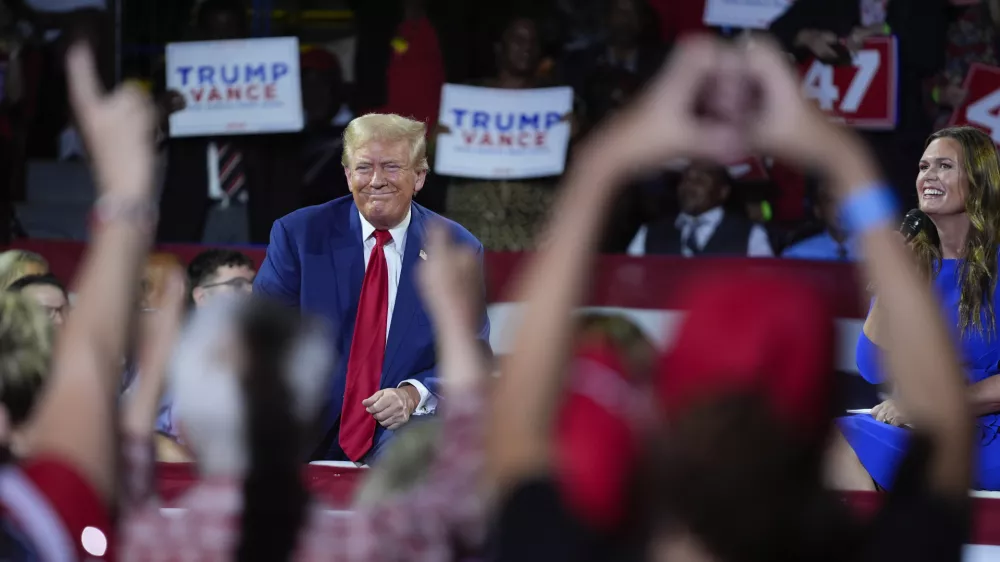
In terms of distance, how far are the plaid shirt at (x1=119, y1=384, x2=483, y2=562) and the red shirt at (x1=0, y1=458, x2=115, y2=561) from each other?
0.19 feet

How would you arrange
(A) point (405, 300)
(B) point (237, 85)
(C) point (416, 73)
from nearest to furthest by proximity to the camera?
(A) point (405, 300), (C) point (416, 73), (B) point (237, 85)

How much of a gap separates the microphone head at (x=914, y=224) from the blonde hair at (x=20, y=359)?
2.60 metres

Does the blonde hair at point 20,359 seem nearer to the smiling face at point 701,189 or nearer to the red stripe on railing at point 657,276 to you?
the red stripe on railing at point 657,276

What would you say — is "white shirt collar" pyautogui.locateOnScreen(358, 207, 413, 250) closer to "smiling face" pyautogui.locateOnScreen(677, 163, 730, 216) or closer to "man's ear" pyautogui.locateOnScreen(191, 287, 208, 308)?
"man's ear" pyautogui.locateOnScreen(191, 287, 208, 308)

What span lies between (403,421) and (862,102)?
3.95m

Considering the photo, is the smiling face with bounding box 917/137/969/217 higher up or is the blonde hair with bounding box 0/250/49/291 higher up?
the smiling face with bounding box 917/137/969/217

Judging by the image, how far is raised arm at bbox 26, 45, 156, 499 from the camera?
1.36 m

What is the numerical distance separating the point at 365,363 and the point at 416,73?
11.5 ft

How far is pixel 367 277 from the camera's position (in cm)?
334

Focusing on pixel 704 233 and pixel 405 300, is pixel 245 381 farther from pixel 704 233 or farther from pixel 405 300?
pixel 704 233

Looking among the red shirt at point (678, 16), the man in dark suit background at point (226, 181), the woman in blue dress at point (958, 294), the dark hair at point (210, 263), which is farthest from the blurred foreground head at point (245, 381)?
the red shirt at point (678, 16)

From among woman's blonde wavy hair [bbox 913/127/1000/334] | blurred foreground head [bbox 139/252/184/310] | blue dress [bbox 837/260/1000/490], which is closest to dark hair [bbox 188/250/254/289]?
blurred foreground head [bbox 139/252/184/310]

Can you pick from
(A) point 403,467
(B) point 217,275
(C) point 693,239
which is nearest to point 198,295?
(B) point 217,275

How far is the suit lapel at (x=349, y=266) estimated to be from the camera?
334 cm
